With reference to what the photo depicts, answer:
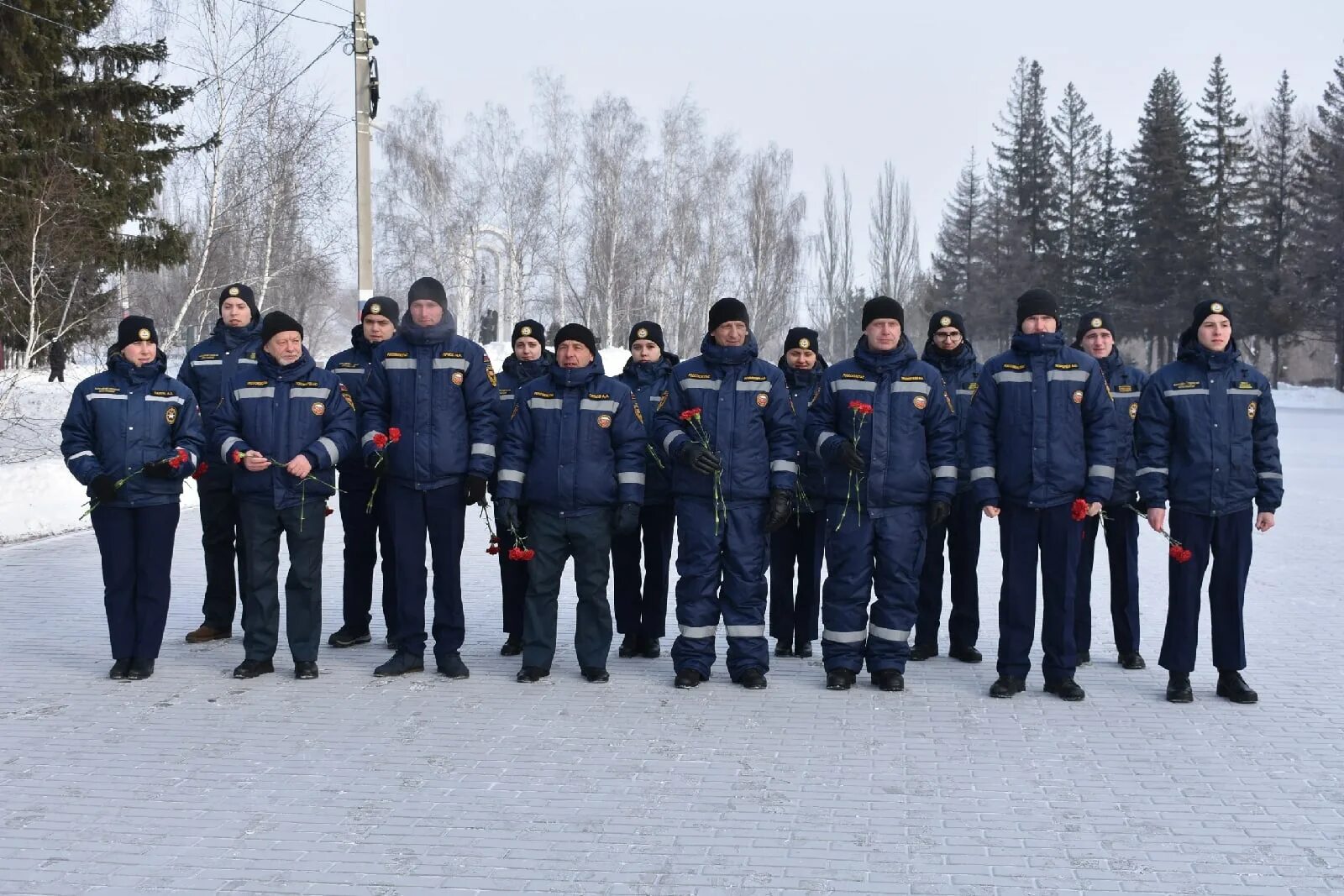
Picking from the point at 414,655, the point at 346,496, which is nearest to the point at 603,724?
the point at 414,655

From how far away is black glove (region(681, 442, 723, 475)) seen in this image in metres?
6.59

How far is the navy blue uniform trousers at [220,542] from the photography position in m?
7.63

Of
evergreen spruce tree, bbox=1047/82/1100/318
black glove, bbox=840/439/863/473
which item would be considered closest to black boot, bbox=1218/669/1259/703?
black glove, bbox=840/439/863/473

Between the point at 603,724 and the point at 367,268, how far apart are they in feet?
34.9

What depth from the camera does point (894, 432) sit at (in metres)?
6.75

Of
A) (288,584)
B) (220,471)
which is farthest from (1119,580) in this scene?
(220,471)

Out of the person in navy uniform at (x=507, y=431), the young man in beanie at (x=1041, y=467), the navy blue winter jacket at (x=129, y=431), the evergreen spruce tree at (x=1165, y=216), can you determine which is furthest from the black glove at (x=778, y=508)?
the evergreen spruce tree at (x=1165, y=216)

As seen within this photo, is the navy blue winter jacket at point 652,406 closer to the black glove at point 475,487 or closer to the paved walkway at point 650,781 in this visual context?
the black glove at point 475,487

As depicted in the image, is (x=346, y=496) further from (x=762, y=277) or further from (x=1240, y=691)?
(x=762, y=277)

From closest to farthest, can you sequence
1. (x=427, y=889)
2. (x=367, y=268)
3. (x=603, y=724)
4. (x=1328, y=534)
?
(x=427, y=889), (x=603, y=724), (x=1328, y=534), (x=367, y=268)

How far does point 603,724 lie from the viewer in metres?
6.00

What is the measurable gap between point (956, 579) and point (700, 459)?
200 cm

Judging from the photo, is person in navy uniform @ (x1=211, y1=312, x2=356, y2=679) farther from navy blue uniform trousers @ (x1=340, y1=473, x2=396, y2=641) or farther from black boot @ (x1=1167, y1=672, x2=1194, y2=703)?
black boot @ (x1=1167, y1=672, x2=1194, y2=703)

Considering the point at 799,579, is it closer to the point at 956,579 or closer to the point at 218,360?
the point at 956,579
